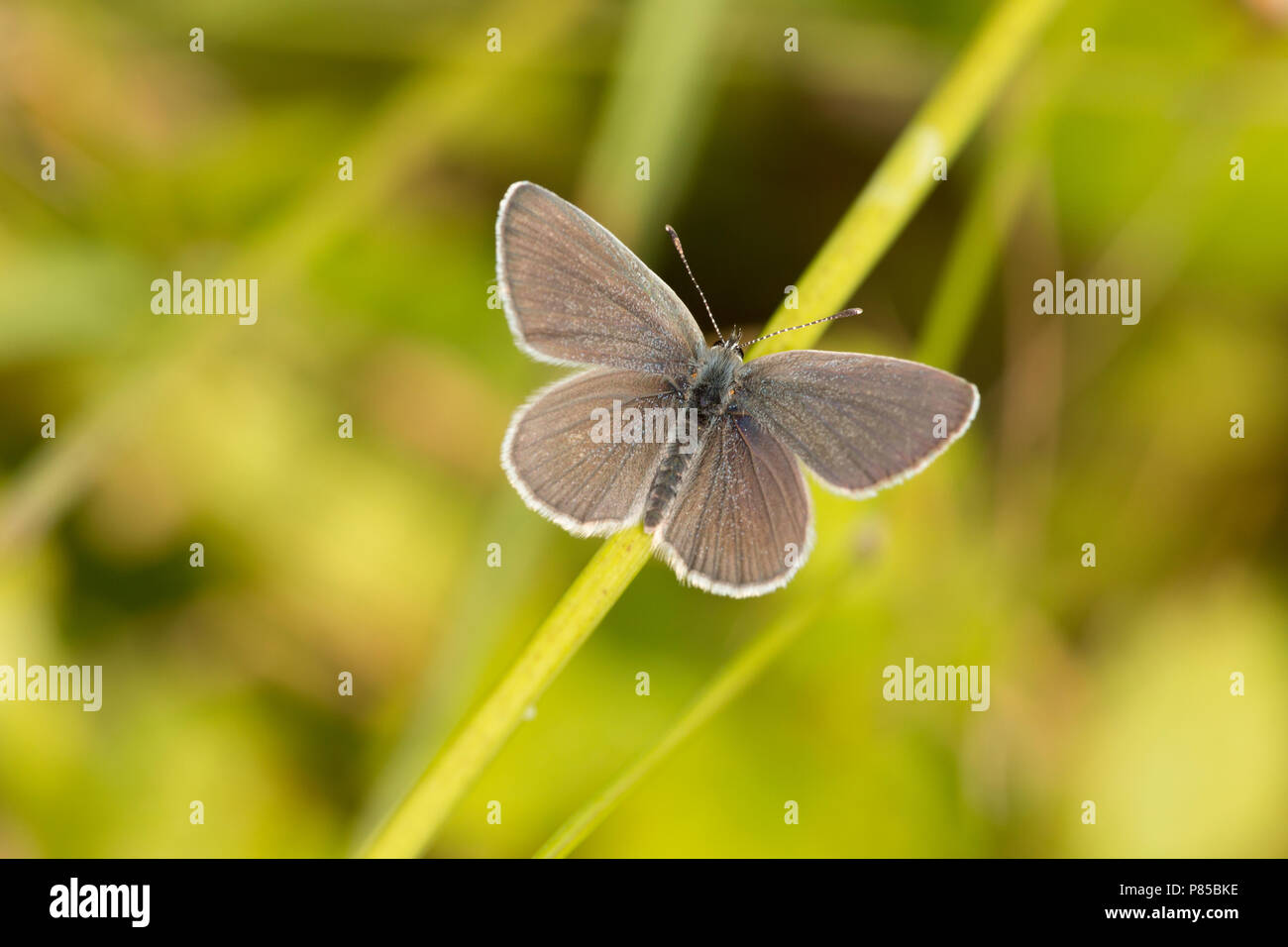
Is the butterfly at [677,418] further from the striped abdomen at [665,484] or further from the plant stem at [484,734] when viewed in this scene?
the plant stem at [484,734]

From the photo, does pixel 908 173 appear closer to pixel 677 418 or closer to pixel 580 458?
pixel 677 418

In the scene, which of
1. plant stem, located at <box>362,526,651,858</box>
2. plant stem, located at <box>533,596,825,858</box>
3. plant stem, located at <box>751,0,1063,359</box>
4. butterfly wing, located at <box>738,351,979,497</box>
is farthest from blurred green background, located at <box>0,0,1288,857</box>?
plant stem, located at <box>362,526,651,858</box>

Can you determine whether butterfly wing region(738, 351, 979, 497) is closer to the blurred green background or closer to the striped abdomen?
the striped abdomen

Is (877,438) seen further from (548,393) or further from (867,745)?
(867,745)

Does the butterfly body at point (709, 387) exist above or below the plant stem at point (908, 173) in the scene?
below

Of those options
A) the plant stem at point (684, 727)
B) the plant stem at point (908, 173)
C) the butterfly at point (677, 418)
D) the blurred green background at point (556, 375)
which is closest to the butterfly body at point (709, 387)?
the butterfly at point (677, 418)

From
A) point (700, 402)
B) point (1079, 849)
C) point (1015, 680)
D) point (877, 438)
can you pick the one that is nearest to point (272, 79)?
point (700, 402)

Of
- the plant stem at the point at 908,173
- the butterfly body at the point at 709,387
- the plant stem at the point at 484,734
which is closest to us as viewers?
the plant stem at the point at 484,734
